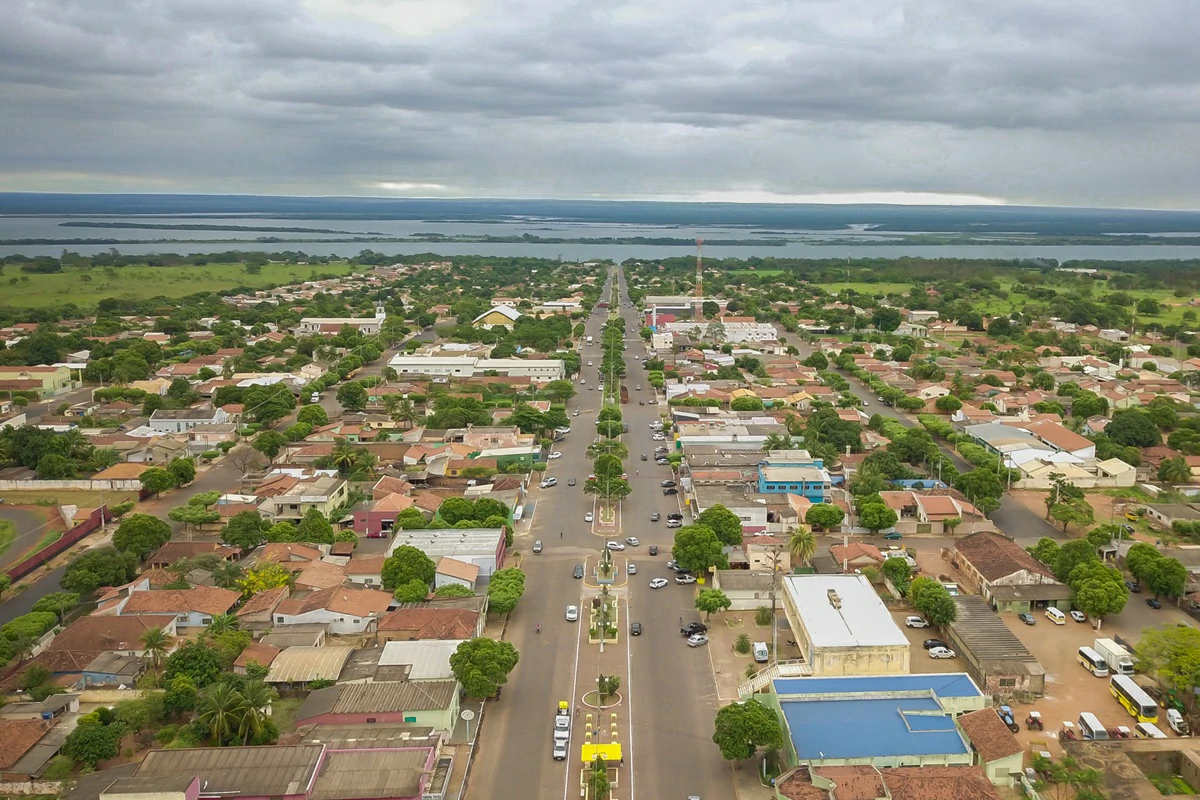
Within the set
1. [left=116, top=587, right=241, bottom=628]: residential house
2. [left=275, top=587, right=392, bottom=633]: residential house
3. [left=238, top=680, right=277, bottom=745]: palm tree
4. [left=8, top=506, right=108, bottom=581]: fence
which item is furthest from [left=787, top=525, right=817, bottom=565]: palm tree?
[left=8, top=506, right=108, bottom=581]: fence

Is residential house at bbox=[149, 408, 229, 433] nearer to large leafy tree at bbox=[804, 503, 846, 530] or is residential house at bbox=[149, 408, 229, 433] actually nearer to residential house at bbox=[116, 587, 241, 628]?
residential house at bbox=[116, 587, 241, 628]

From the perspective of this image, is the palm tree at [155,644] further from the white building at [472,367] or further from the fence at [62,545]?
the white building at [472,367]

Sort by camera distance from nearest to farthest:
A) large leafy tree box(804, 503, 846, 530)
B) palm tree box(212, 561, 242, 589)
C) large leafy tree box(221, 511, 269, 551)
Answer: palm tree box(212, 561, 242, 589), large leafy tree box(221, 511, 269, 551), large leafy tree box(804, 503, 846, 530)

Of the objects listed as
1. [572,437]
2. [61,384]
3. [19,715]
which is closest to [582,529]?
[572,437]

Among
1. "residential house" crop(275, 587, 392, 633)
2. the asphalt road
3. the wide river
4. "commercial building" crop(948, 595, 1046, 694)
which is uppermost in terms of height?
"commercial building" crop(948, 595, 1046, 694)

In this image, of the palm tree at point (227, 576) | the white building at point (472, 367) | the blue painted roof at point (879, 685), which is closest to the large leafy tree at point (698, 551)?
the blue painted roof at point (879, 685)

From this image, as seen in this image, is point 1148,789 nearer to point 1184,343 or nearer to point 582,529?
point 582,529
